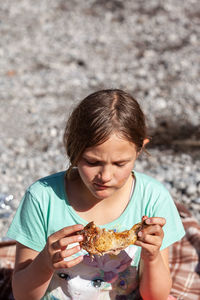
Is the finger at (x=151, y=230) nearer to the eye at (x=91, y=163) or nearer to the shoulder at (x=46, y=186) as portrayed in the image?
the eye at (x=91, y=163)

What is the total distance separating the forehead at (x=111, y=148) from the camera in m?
2.09

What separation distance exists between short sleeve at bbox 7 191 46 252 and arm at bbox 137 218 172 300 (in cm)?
55

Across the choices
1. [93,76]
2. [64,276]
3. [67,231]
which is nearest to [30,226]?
[64,276]

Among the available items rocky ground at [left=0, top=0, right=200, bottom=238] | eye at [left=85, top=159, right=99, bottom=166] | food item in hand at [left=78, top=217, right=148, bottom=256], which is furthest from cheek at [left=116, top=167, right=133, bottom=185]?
rocky ground at [left=0, top=0, right=200, bottom=238]

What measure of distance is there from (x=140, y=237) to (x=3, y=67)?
18.0 feet

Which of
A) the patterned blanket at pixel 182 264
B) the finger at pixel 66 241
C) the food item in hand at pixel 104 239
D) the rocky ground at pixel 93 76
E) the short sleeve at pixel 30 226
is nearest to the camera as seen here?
the finger at pixel 66 241

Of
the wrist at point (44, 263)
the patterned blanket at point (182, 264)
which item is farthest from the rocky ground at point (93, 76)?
the wrist at point (44, 263)

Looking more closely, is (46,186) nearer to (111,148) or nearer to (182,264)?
(111,148)

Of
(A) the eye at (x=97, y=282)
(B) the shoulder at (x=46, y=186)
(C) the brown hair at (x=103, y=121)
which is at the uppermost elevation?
(C) the brown hair at (x=103, y=121)

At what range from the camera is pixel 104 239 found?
84.4 inches

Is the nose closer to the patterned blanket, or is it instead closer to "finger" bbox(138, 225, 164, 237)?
"finger" bbox(138, 225, 164, 237)

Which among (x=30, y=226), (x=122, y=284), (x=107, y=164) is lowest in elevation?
(x=122, y=284)

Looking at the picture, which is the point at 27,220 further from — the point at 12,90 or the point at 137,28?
the point at 137,28

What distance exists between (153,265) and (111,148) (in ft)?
2.17
